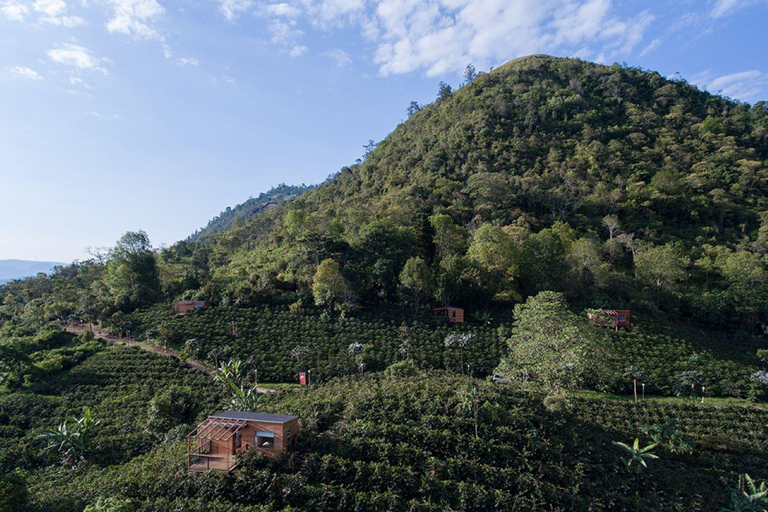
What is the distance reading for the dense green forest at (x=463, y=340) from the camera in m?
13.9

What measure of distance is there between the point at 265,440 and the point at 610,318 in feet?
86.8

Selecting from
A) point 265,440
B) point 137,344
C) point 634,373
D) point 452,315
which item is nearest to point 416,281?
point 452,315

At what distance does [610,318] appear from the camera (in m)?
29.3

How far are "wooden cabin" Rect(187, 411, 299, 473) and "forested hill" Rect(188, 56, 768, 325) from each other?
58.3ft

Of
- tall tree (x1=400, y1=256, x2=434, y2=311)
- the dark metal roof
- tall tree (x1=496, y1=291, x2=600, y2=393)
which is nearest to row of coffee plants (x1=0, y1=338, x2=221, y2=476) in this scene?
the dark metal roof

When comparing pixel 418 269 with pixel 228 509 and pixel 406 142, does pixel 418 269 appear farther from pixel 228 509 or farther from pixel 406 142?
pixel 406 142

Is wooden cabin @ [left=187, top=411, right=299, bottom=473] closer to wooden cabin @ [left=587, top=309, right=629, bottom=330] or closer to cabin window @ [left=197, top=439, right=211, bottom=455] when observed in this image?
cabin window @ [left=197, top=439, right=211, bottom=455]

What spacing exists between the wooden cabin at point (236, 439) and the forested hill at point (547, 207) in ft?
58.3

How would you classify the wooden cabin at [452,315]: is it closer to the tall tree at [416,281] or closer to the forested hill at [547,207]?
the forested hill at [547,207]

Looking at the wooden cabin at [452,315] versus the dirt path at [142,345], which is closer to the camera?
the dirt path at [142,345]

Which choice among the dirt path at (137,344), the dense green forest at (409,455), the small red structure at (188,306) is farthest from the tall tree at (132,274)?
the dense green forest at (409,455)

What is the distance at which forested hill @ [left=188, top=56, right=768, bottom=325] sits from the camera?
33844 mm

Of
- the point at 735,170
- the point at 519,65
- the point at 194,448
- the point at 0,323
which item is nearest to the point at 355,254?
the point at 194,448

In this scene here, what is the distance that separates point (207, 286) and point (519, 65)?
3401 inches
